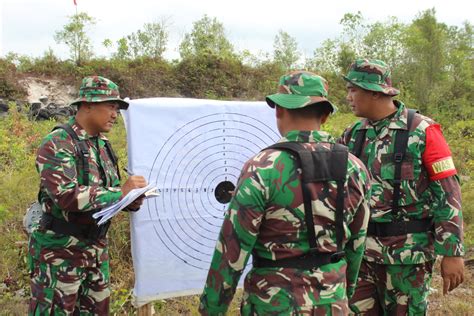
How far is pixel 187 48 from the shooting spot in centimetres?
2019

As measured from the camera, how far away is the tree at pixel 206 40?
19.8 metres

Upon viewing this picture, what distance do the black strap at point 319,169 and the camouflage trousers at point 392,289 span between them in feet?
3.18

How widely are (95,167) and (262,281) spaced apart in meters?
1.25

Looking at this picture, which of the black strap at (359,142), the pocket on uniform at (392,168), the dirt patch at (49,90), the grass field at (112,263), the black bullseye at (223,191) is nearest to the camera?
the pocket on uniform at (392,168)

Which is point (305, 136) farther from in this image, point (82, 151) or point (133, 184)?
point (82, 151)

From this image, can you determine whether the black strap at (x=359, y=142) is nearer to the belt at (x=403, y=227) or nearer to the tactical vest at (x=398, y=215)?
the tactical vest at (x=398, y=215)

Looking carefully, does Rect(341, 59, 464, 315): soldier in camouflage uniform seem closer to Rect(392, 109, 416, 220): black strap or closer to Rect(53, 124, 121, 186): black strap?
Rect(392, 109, 416, 220): black strap

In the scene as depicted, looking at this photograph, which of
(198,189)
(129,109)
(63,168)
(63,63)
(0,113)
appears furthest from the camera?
(63,63)

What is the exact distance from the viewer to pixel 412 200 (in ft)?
8.00

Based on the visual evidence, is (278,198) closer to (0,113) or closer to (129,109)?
(129,109)

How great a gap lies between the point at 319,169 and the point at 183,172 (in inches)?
56.2

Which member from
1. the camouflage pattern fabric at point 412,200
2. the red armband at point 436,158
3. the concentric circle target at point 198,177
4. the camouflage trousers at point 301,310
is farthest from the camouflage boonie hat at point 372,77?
the camouflage trousers at point 301,310

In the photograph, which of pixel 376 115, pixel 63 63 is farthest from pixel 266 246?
pixel 63 63

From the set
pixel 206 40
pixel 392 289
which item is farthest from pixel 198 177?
pixel 206 40
